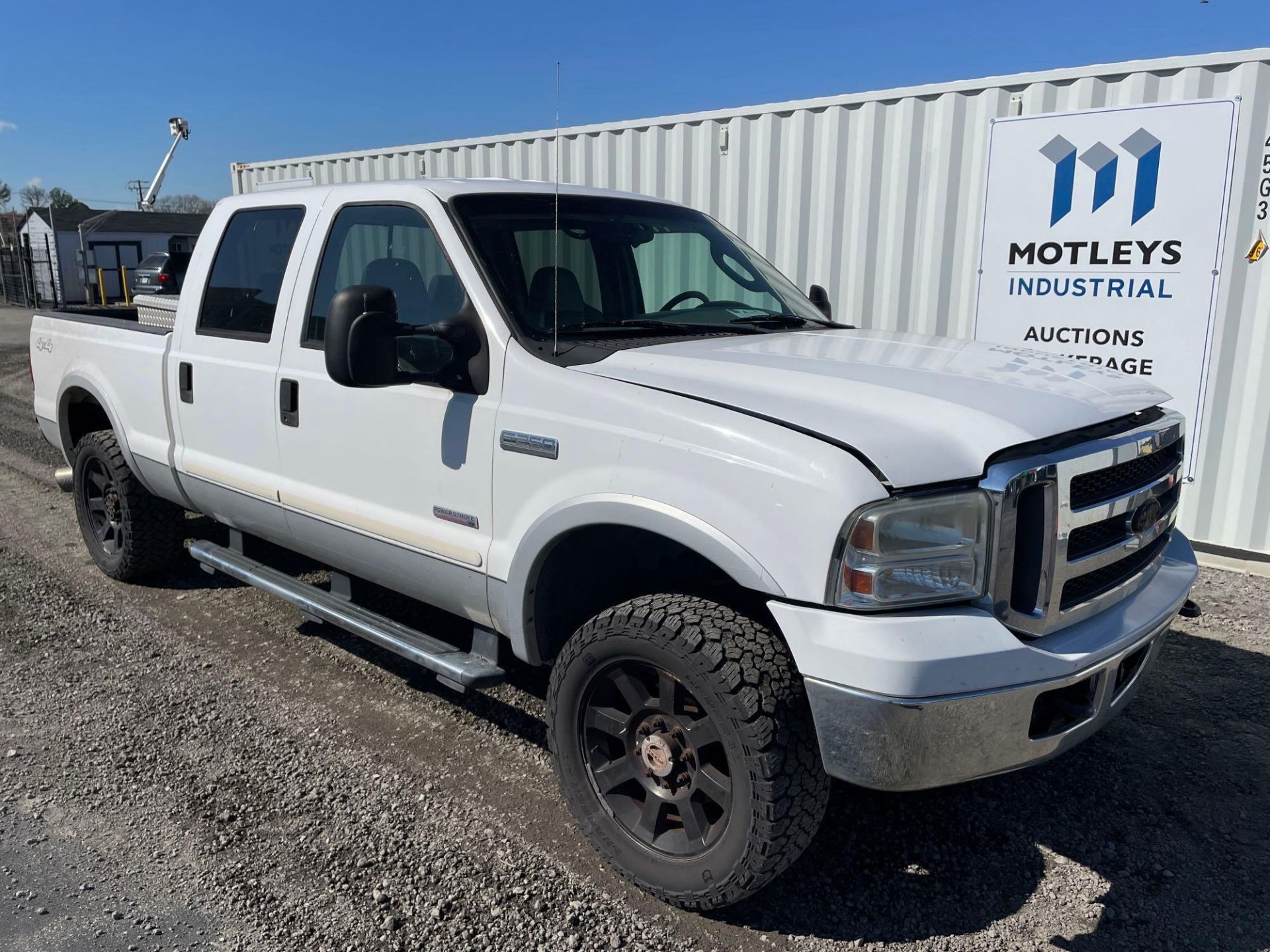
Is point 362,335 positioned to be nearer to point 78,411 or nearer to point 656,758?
point 656,758

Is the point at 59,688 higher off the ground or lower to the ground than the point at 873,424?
lower

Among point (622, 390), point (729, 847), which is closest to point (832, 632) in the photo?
point (729, 847)

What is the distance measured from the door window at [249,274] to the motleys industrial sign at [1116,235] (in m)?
4.69

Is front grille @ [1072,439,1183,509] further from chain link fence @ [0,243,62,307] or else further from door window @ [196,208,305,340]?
chain link fence @ [0,243,62,307]

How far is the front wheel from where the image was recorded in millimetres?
2471

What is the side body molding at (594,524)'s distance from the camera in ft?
8.11

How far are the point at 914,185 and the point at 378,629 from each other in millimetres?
→ 5169

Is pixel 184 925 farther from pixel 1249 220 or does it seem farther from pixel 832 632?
pixel 1249 220

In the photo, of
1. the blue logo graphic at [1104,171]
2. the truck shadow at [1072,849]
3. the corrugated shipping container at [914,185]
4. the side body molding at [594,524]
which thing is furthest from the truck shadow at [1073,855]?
the blue logo graphic at [1104,171]

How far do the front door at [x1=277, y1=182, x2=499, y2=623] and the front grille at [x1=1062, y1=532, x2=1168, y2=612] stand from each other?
5.64 ft

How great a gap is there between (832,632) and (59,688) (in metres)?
3.47

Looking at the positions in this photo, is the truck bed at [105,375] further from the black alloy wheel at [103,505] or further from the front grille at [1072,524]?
the front grille at [1072,524]

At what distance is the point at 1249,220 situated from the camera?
5.83 m

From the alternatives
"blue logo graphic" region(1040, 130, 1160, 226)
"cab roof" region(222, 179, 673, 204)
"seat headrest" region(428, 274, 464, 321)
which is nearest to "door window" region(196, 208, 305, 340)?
"cab roof" region(222, 179, 673, 204)
